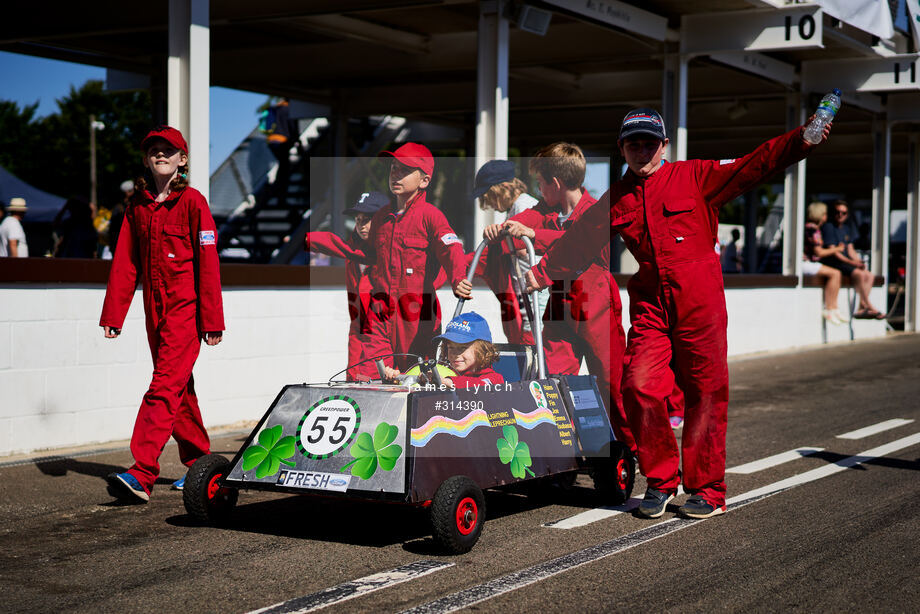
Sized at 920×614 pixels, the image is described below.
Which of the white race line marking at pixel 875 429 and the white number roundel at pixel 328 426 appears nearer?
the white number roundel at pixel 328 426

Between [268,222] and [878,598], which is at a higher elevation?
[268,222]

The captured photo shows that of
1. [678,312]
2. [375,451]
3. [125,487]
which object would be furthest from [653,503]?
[125,487]

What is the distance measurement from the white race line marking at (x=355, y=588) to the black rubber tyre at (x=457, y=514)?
0.12 meters

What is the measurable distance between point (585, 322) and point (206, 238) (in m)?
2.31

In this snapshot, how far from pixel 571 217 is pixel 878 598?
3.23m

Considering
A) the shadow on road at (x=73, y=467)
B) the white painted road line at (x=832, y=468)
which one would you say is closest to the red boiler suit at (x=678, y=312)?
the white painted road line at (x=832, y=468)

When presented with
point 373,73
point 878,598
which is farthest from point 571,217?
point 373,73

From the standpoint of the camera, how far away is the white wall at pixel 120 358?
7895 millimetres

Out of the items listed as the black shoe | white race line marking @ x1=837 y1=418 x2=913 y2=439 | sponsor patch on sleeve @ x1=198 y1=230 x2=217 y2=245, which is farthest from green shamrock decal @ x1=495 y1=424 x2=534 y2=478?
white race line marking @ x1=837 y1=418 x2=913 y2=439

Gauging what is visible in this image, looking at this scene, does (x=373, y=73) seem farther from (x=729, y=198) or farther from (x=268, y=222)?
(x=729, y=198)

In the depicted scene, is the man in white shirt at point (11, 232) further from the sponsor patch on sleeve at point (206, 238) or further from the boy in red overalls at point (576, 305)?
the boy in red overalls at point (576, 305)

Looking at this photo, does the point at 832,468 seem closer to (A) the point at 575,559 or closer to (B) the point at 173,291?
(A) the point at 575,559

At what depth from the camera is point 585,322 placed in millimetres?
7090

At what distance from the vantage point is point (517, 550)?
5.25m
